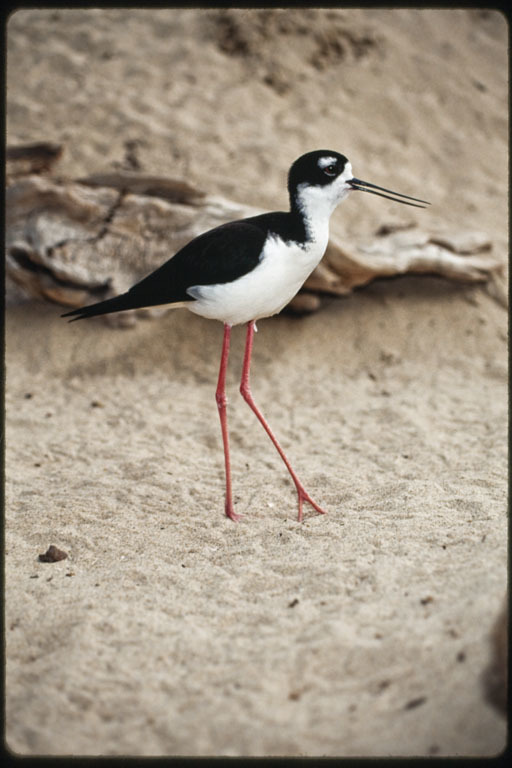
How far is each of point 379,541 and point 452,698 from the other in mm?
1162

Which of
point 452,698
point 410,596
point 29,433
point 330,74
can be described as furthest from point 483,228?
point 452,698

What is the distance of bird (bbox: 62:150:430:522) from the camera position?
362cm

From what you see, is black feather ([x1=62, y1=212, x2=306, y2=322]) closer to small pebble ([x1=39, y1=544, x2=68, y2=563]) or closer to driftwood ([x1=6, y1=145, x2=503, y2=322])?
small pebble ([x1=39, y1=544, x2=68, y2=563])

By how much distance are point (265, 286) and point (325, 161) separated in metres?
0.68

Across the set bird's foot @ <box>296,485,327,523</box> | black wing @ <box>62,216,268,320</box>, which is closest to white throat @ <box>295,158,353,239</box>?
black wing @ <box>62,216,268,320</box>

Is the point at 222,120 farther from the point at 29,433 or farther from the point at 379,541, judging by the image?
the point at 379,541

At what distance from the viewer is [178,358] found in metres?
5.91

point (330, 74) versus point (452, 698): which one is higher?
point (330, 74)

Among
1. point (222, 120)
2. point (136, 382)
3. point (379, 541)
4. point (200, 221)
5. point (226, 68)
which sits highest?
point (226, 68)

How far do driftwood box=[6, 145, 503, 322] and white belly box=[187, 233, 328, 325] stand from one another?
6.51 ft

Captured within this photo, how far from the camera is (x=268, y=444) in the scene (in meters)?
4.86

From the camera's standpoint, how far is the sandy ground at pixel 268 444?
2414 millimetres

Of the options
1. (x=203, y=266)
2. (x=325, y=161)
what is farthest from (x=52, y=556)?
(x=325, y=161)

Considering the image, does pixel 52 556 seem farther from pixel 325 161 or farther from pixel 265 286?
pixel 325 161
